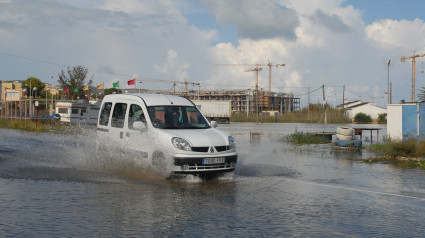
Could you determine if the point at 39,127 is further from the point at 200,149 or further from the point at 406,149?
the point at 200,149

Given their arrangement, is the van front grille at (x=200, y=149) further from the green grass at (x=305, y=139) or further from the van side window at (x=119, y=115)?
the green grass at (x=305, y=139)

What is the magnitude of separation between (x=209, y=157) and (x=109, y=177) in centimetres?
250

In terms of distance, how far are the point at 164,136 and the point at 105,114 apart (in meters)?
2.79

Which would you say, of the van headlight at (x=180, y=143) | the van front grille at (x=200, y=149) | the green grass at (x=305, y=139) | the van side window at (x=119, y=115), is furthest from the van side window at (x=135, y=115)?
the green grass at (x=305, y=139)

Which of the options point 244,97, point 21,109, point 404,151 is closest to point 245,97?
point 244,97

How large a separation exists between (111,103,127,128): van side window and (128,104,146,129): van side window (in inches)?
9.0

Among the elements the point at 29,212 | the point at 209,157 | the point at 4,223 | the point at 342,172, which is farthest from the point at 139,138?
the point at 342,172

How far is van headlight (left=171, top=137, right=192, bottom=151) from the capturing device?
10.1m

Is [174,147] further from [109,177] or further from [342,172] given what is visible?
[342,172]

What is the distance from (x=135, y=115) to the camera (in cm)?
1149

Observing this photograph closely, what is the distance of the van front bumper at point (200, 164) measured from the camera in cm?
1002

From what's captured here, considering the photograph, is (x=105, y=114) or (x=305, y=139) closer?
(x=105, y=114)

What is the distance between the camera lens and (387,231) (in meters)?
6.29

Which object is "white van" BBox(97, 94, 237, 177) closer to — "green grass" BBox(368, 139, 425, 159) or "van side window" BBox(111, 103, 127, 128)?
"van side window" BBox(111, 103, 127, 128)
